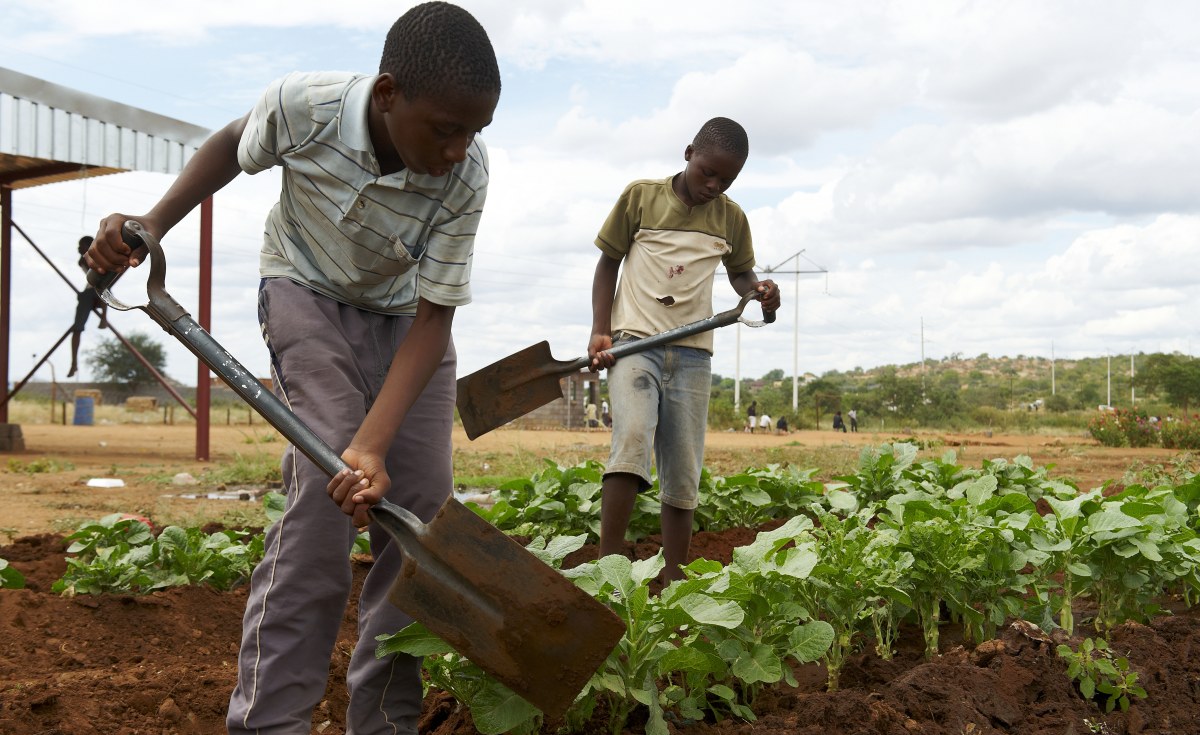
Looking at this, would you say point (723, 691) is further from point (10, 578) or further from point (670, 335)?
point (10, 578)

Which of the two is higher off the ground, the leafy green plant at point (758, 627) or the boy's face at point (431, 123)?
the boy's face at point (431, 123)

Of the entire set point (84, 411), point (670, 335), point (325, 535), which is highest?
point (670, 335)

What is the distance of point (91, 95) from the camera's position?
35.6 feet

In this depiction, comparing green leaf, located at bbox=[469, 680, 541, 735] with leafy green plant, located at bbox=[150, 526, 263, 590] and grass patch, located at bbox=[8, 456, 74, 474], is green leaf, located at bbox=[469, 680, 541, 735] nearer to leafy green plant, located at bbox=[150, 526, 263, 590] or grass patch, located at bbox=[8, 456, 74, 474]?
leafy green plant, located at bbox=[150, 526, 263, 590]

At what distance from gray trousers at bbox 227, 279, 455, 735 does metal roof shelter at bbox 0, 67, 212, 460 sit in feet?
28.5

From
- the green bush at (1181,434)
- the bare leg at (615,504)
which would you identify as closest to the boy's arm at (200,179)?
the bare leg at (615,504)

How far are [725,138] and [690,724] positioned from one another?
210 cm

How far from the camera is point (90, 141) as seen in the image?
428 inches

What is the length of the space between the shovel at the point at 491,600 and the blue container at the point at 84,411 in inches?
959

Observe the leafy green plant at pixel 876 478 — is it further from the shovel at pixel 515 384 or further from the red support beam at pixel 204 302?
the red support beam at pixel 204 302

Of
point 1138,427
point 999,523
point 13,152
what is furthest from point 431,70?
point 1138,427

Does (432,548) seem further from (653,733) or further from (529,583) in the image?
(653,733)

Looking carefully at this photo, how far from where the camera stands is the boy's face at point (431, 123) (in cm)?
195

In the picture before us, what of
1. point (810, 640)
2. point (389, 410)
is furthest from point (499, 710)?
point (810, 640)
